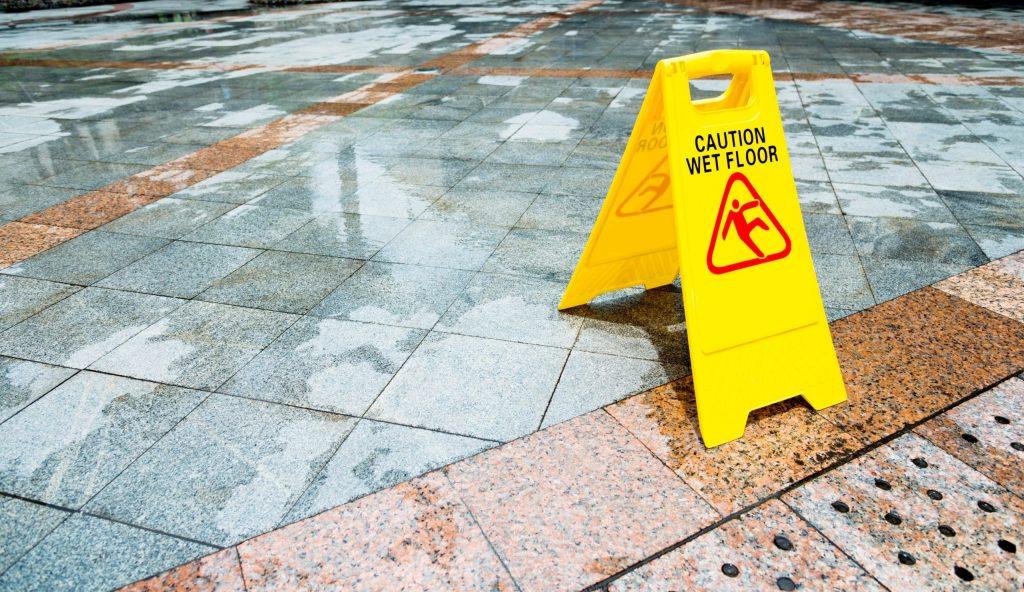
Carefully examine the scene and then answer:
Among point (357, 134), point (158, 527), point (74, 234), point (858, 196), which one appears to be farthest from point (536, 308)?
point (357, 134)

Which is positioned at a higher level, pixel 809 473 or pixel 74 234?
pixel 74 234

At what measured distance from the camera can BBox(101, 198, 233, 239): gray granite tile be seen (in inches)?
215

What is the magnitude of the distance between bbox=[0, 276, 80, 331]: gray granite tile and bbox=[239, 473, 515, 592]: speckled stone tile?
2.87 metres

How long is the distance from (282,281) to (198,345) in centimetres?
85

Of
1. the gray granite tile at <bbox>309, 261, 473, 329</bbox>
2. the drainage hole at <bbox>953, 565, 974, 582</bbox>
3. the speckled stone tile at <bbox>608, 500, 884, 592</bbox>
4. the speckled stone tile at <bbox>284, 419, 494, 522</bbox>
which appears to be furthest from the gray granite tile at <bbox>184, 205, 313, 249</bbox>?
the drainage hole at <bbox>953, 565, 974, 582</bbox>

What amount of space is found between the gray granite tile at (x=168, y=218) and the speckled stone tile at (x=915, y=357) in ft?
16.4

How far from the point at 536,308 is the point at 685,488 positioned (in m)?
1.70

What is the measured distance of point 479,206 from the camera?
19.0 feet

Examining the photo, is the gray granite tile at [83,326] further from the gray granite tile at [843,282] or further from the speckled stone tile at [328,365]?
the gray granite tile at [843,282]

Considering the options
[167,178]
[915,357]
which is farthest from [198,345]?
[915,357]

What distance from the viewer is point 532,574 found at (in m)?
2.42

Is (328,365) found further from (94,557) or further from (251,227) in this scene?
(251,227)

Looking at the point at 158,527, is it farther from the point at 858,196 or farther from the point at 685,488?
the point at 858,196

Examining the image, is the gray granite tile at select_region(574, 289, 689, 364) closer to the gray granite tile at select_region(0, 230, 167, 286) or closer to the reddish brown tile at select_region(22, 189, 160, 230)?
the gray granite tile at select_region(0, 230, 167, 286)
